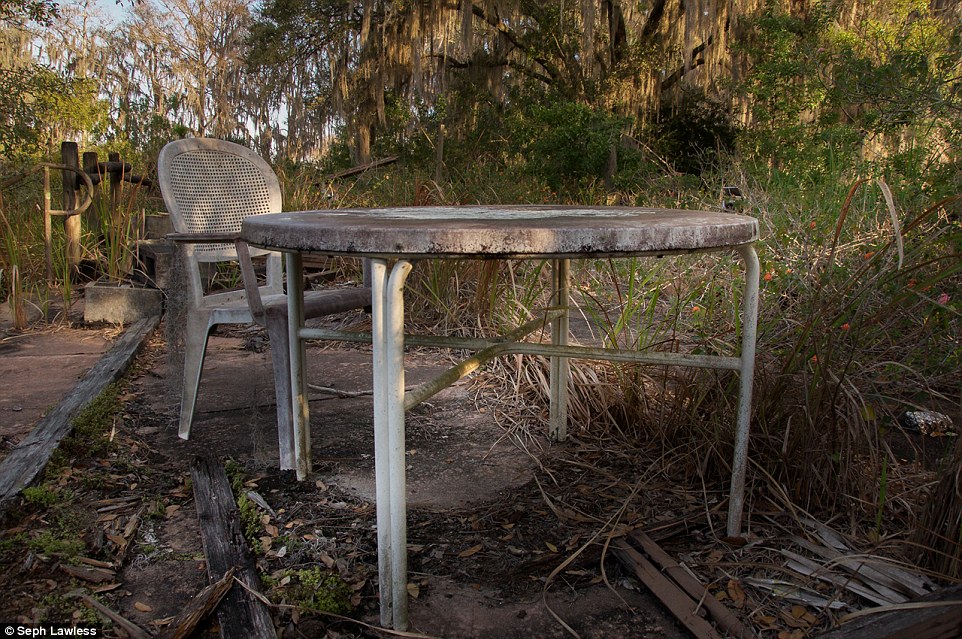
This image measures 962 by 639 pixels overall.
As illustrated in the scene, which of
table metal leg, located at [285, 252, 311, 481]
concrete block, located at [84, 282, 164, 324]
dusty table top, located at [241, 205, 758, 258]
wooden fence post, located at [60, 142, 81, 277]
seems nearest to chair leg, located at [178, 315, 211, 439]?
table metal leg, located at [285, 252, 311, 481]

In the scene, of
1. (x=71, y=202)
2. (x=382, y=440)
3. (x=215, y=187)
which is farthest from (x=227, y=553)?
(x=71, y=202)

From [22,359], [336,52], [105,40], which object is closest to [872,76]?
[22,359]

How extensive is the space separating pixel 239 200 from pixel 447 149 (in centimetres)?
1025

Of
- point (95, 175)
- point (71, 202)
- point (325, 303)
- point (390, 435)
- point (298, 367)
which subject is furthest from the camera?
point (95, 175)

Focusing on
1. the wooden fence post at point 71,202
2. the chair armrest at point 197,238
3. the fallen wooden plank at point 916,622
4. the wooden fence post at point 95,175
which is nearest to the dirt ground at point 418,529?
the fallen wooden plank at point 916,622

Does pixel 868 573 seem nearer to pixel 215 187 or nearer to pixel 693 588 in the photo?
pixel 693 588

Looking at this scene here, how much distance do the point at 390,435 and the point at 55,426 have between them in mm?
1679

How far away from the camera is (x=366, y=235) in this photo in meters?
1.32

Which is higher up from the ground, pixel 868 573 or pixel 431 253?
pixel 431 253

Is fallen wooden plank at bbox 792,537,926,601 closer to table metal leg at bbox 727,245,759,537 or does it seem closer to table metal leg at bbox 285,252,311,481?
table metal leg at bbox 727,245,759,537

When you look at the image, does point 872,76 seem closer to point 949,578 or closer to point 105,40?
point 949,578

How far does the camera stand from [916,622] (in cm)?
125

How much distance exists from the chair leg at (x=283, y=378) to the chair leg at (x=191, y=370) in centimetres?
41

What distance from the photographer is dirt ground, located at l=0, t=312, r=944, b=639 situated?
4.94 ft
